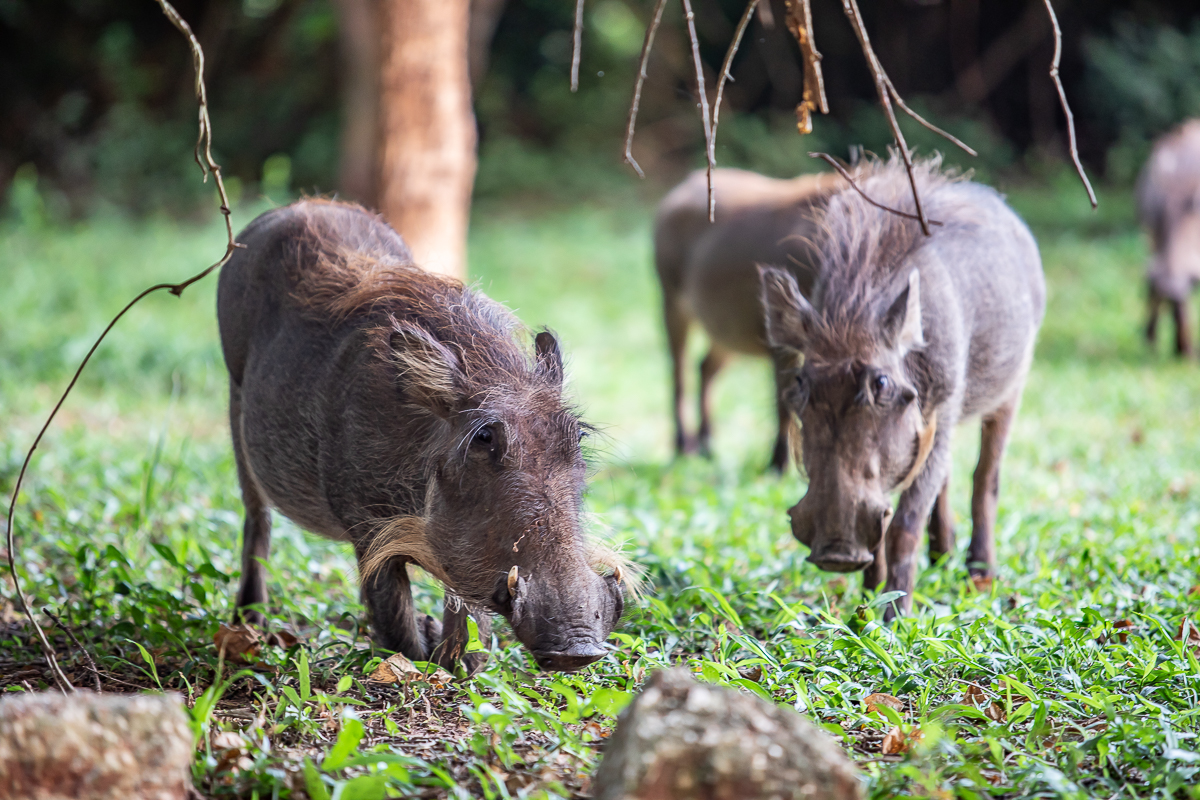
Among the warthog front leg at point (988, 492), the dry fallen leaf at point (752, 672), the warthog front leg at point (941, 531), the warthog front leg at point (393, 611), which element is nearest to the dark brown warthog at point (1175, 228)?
the warthog front leg at point (988, 492)

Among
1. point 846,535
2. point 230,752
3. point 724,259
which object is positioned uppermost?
point 724,259

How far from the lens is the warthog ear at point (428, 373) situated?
8.99ft

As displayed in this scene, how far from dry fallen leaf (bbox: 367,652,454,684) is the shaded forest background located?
37.4ft

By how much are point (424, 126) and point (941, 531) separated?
4189 millimetres

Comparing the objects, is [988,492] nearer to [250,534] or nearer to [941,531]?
[941,531]

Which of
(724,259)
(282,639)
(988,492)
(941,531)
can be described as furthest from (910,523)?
(724,259)

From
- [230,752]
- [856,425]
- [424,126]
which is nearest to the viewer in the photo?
[230,752]

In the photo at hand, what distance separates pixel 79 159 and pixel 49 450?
1203cm

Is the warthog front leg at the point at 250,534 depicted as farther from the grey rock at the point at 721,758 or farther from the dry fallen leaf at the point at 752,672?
the grey rock at the point at 721,758

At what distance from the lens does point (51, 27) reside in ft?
54.4

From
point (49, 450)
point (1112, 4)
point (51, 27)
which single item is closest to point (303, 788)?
point (49, 450)

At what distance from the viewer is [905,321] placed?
3.38m

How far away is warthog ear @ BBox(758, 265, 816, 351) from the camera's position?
11.6 feet

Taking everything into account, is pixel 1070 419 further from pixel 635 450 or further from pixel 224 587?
pixel 224 587
